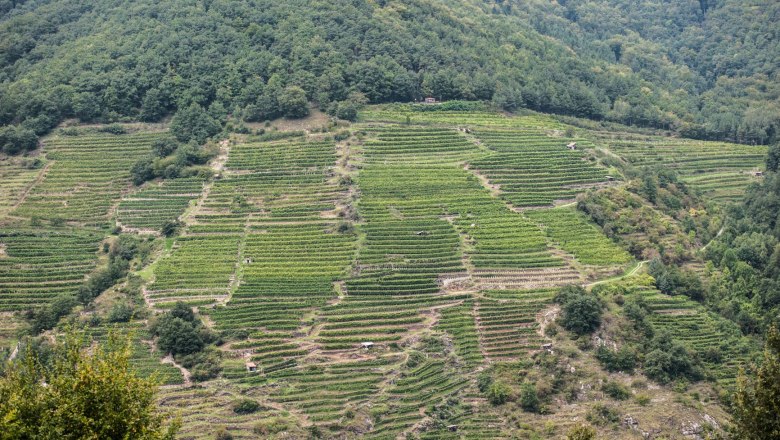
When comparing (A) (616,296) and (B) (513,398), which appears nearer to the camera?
(B) (513,398)

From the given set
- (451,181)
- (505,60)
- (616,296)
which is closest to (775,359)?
(616,296)

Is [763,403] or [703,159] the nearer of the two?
[763,403]

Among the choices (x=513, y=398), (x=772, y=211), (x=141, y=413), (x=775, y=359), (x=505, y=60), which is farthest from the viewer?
(x=505, y=60)

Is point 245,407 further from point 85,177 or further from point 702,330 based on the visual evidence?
point 85,177

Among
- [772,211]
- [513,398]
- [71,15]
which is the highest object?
[71,15]

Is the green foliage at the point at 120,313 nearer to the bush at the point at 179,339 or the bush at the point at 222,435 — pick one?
the bush at the point at 179,339

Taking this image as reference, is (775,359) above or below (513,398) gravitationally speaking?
above

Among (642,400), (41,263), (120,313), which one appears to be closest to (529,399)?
(642,400)

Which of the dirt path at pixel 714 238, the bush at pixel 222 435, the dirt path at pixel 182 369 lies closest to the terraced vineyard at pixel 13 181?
the dirt path at pixel 182 369

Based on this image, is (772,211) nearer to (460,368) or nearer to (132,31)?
(460,368)
